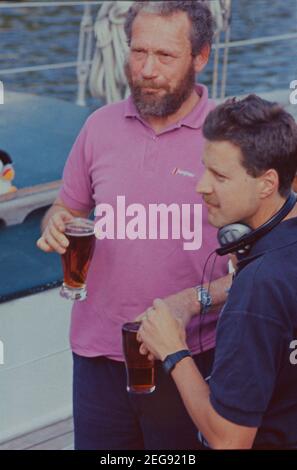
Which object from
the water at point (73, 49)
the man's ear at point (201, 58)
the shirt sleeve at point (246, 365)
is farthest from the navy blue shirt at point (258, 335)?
the water at point (73, 49)

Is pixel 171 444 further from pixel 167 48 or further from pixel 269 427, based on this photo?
pixel 167 48

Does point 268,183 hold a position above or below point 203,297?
above

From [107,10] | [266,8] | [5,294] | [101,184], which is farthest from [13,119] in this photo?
[266,8]

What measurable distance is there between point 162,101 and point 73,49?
10.8ft

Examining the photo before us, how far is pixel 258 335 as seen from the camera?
3.19 feet

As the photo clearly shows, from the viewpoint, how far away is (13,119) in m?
2.78

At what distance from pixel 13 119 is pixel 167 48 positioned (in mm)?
1490

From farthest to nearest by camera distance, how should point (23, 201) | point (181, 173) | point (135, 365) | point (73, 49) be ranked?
point (73, 49) → point (23, 201) → point (181, 173) → point (135, 365)

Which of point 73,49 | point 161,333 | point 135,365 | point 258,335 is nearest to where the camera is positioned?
point 258,335

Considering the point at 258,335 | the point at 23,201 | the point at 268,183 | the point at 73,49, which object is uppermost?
the point at 268,183

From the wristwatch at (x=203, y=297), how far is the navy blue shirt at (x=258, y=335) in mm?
301

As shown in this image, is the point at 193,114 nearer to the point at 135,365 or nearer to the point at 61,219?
the point at 61,219

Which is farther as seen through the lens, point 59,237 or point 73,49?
point 73,49

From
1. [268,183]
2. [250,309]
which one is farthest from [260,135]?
[250,309]
